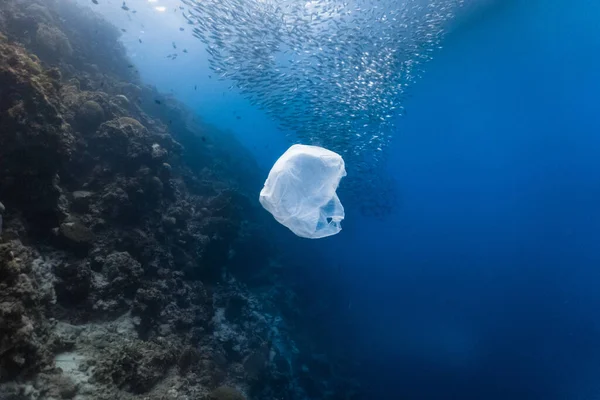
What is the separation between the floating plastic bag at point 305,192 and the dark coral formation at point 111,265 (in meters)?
3.02

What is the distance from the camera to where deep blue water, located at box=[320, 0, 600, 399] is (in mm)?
19656

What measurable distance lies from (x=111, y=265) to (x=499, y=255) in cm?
3662

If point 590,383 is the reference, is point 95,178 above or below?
below

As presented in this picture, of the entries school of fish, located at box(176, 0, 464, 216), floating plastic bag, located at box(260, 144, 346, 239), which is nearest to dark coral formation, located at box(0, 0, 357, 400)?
floating plastic bag, located at box(260, 144, 346, 239)

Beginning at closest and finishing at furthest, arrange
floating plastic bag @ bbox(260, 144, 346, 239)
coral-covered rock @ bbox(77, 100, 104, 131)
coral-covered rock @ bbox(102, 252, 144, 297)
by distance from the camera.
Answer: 1. floating plastic bag @ bbox(260, 144, 346, 239)
2. coral-covered rock @ bbox(102, 252, 144, 297)
3. coral-covered rock @ bbox(77, 100, 104, 131)

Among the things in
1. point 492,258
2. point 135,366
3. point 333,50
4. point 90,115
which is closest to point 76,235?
point 135,366

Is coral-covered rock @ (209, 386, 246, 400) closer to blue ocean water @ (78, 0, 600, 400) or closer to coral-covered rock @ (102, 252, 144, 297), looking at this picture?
coral-covered rock @ (102, 252, 144, 297)

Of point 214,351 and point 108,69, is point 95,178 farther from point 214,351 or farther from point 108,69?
point 108,69

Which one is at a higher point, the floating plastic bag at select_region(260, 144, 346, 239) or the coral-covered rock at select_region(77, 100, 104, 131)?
the coral-covered rock at select_region(77, 100, 104, 131)

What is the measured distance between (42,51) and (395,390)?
20.6 m

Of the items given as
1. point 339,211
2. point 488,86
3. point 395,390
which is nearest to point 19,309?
point 339,211

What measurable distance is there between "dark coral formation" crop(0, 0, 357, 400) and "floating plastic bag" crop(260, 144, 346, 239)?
302 cm

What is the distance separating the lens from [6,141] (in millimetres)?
4621

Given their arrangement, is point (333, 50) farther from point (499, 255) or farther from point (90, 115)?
point (499, 255)
